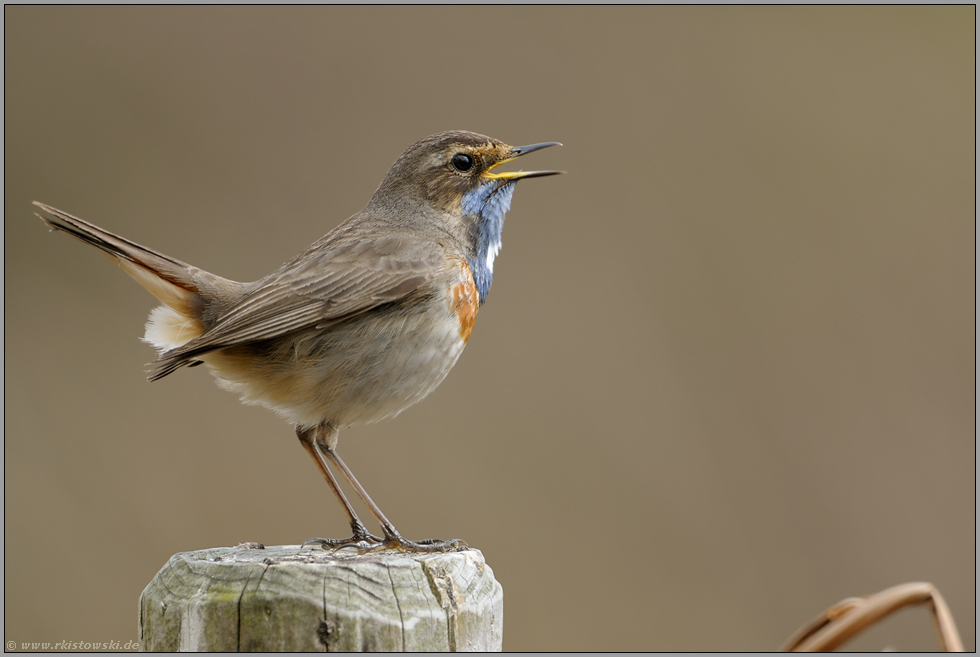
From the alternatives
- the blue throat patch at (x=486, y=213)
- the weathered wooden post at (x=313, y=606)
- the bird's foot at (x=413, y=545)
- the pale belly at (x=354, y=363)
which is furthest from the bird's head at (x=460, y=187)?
the weathered wooden post at (x=313, y=606)

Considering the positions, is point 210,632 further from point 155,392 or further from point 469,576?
point 155,392

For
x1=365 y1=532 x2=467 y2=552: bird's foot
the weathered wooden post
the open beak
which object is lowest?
x1=365 y1=532 x2=467 y2=552: bird's foot

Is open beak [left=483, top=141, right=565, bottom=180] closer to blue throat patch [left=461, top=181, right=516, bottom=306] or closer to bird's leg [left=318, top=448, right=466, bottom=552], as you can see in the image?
blue throat patch [left=461, top=181, right=516, bottom=306]

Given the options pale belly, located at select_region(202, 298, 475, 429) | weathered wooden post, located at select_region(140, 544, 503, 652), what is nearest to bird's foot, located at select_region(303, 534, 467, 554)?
pale belly, located at select_region(202, 298, 475, 429)

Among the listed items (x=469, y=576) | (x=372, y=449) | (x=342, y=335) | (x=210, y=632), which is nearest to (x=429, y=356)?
(x=342, y=335)

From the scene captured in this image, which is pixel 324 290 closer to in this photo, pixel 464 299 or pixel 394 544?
pixel 464 299
